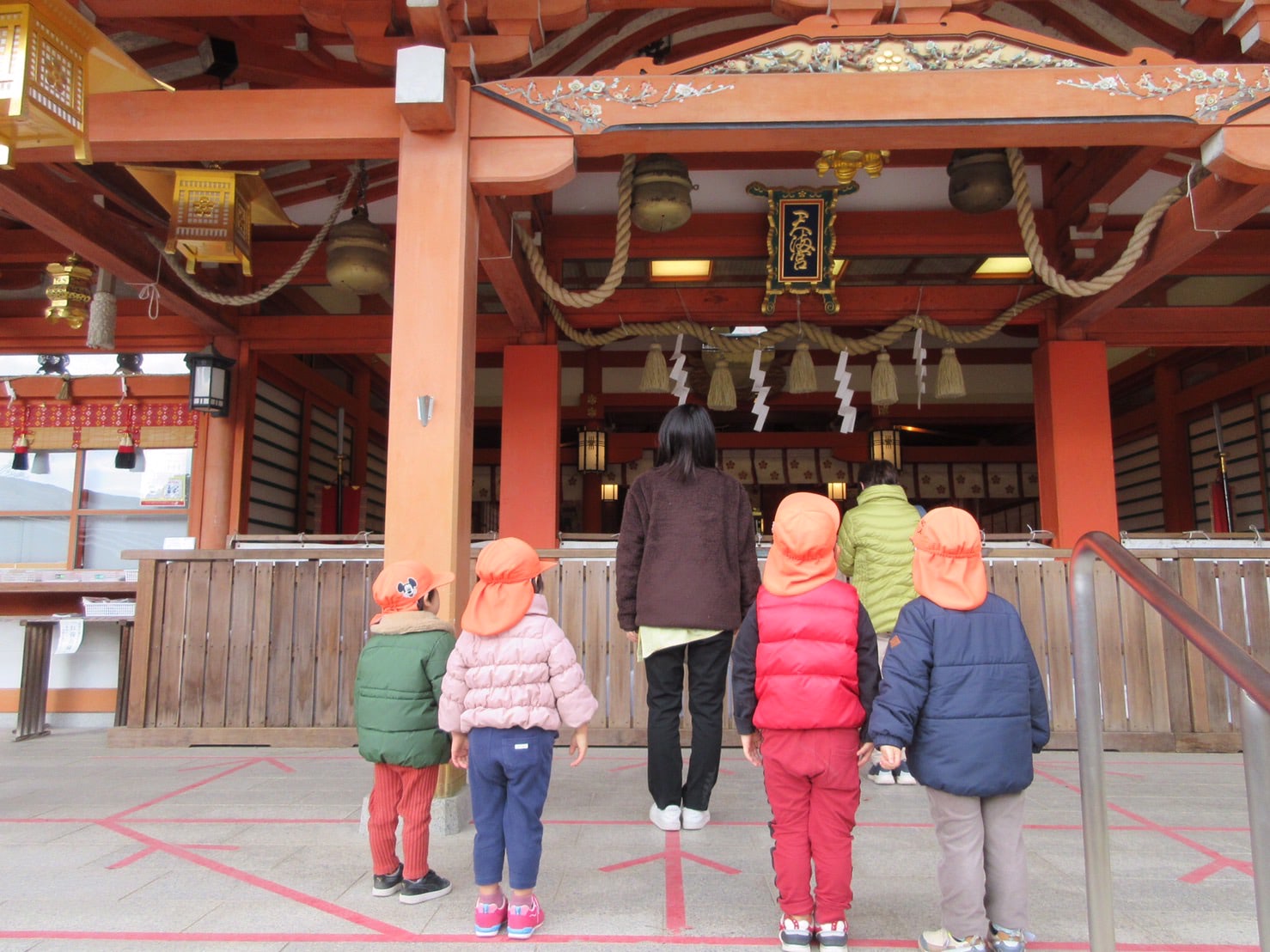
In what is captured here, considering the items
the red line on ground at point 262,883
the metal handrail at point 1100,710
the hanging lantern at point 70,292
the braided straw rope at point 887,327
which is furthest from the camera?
the hanging lantern at point 70,292

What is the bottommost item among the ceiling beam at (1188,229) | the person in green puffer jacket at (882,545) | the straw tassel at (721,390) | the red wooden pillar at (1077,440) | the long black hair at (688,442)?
the person in green puffer jacket at (882,545)

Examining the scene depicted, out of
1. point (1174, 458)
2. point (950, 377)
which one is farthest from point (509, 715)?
point (1174, 458)

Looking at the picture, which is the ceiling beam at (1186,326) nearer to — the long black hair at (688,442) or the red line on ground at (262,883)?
the long black hair at (688,442)

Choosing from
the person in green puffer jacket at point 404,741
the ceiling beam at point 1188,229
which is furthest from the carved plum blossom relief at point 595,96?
the ceiling beam at point 1188,229

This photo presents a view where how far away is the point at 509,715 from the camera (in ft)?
8.02

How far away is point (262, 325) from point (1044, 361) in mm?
6254

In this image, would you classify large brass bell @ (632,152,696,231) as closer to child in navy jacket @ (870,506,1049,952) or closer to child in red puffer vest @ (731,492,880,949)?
child in red puffer vest @ (731,492,880,949)

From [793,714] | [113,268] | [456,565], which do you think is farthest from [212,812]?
[113,268]

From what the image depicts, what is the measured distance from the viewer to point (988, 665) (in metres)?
2.23

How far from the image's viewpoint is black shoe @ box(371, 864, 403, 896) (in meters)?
2.71

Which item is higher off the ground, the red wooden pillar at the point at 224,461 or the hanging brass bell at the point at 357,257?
the hanging brass bell at the point at 357,257

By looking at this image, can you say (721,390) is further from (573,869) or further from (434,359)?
(573,869)

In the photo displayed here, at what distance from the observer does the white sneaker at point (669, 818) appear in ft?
11.0

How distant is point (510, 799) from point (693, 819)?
3.75 feet
